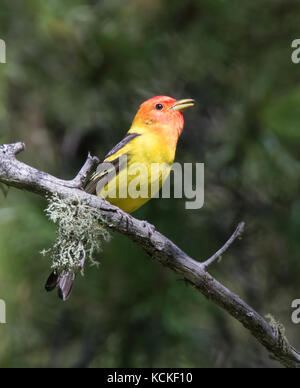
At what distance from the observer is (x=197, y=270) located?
128 inches

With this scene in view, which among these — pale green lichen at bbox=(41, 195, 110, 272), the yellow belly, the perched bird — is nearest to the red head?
the perched bird

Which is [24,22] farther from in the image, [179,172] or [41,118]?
[179,172]

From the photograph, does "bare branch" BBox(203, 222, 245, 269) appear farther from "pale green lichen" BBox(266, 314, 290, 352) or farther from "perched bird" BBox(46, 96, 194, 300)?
"perched bird" BBox(46, 96, 194, 300)

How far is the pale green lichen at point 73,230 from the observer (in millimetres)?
3080

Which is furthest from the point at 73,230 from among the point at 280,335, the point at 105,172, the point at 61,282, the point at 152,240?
the point at 280,335

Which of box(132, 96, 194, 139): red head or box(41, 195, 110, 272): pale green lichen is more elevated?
box(132, 96, 194, 139): red head

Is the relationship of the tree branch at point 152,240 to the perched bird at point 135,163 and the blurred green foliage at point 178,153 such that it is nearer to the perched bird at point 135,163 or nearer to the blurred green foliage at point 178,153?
the perched bird at point 135,163

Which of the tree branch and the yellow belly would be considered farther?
the yellow belly

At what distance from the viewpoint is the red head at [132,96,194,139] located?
177 inches

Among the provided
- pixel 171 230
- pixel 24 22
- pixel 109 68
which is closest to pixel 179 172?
pixel 171 230

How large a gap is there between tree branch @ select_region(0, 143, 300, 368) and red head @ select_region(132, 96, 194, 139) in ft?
4.44

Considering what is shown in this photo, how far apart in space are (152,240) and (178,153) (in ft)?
7.46

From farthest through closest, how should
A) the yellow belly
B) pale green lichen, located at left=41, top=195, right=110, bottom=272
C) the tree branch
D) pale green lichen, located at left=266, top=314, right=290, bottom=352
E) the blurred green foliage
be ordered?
the blurred green foliage, the yellow belly, pale green lichen, located at left=266, top=314, right=290, bottom=352, pale green lichen, located at left=41, top=195, right=110, bottom=272, the tree branch

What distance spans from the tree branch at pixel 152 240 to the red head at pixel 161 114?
1355 millimetres
